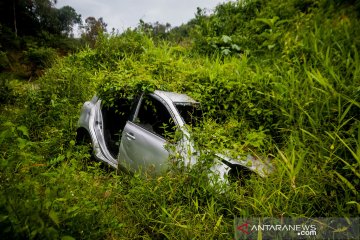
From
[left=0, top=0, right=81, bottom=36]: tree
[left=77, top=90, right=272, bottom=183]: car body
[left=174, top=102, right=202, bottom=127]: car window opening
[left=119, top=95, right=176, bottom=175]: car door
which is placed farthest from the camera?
[left=0, top=0, right=81, bottom=36]: tree

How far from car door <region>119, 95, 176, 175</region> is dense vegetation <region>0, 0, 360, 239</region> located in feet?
0.70

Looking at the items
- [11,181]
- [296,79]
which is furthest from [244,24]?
[11,181]

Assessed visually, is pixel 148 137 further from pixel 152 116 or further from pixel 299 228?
pixel 299 228

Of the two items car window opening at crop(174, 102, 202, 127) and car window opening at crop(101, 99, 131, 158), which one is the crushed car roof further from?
car window opening at crop(101, 99, 131, 158)

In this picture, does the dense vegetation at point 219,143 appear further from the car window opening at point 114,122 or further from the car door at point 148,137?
the car window opening at point 114,122

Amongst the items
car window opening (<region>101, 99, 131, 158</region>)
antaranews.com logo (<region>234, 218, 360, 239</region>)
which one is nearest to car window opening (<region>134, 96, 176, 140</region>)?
car window opening (<region>101, 99, 131, 158</region>)

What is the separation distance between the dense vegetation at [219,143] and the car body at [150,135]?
0.15m

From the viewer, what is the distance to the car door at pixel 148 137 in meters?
3.18

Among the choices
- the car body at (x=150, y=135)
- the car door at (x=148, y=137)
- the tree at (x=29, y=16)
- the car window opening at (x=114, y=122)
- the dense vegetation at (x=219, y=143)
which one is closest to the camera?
the dense vegetation at (x=219, y=143)

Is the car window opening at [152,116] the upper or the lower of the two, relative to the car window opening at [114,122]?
upper

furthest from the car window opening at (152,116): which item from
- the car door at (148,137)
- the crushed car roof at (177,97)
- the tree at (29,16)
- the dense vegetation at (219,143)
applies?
the tree at (29,16)

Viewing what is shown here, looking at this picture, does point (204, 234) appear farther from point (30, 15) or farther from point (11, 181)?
point (30, 15)

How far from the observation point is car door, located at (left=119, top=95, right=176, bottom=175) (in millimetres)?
3182

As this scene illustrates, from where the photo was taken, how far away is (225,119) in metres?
3.85
